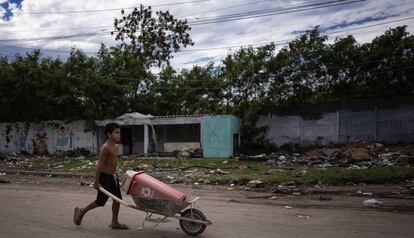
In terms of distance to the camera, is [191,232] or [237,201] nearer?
[191,232]

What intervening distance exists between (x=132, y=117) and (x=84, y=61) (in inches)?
277

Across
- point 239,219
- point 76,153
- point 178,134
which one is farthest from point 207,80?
point 239,219

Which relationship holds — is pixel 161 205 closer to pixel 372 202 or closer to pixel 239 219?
pixel 239 219

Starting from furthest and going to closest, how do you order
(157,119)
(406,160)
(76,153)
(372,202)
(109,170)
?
(76,153) → (157,119) → (406,160) → (372,202) → (109,170)

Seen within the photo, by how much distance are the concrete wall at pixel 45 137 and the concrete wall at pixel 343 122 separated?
13.1 m

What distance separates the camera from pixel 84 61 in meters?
31.8

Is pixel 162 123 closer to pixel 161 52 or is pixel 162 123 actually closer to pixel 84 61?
pixel 84 61

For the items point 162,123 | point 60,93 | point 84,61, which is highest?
point 84,61

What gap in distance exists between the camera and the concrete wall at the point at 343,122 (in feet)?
72.8

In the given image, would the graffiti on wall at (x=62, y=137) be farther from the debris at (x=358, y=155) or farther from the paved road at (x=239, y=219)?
the paved road at (x=239, y=219)

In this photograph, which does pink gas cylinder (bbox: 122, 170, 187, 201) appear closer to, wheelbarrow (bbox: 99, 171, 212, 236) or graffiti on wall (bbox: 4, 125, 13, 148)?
wheelbarrow (bbox: 99, 171, 212, 236)

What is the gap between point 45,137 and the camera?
32.0 m

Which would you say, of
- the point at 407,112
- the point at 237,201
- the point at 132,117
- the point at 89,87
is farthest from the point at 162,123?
the point at 237,201

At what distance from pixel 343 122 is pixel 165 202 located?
63.5ft
